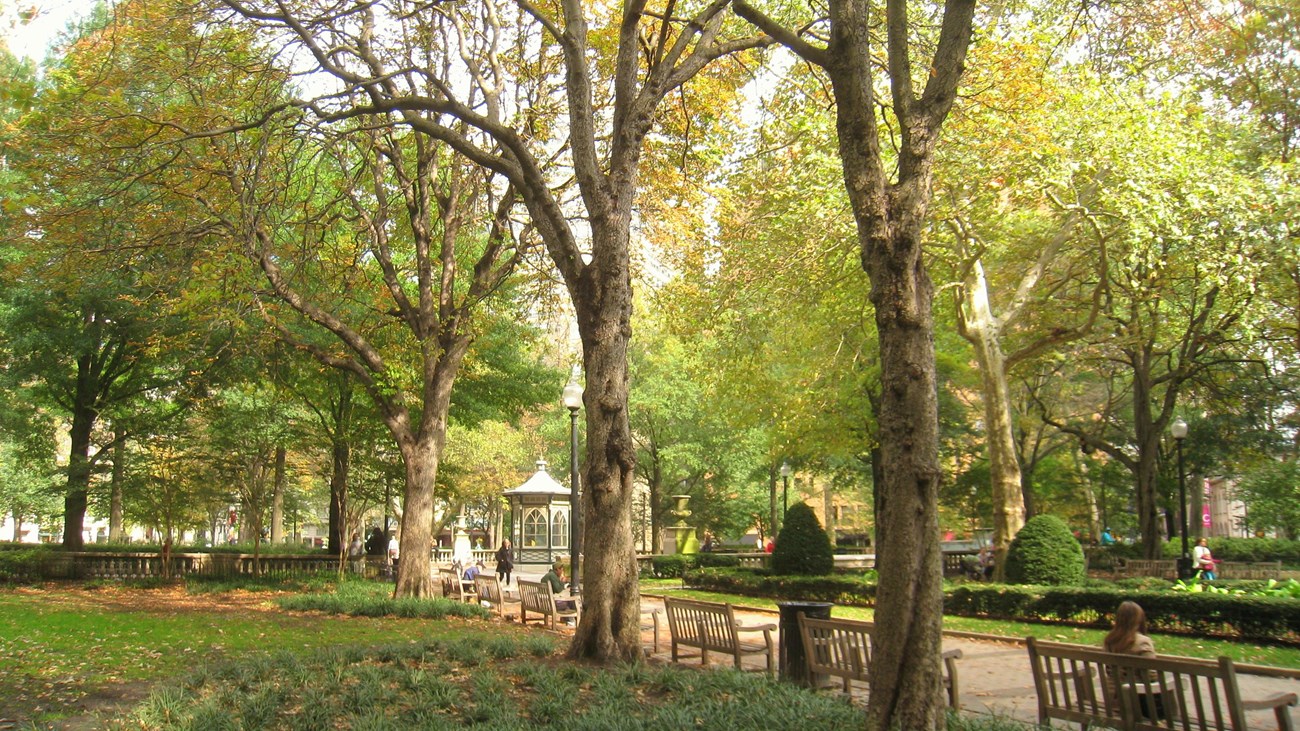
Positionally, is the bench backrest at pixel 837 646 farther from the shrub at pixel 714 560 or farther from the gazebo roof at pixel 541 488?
the gazebo roof at pixel 541 488

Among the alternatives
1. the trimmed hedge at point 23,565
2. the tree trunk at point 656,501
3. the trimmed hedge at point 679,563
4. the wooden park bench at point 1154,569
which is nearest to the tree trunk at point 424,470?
the trimmed hedge at point 23,565

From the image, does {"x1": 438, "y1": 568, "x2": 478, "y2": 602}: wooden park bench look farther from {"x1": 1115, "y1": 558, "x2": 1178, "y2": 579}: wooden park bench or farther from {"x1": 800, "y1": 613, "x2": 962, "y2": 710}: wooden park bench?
{"x1": 1115, "y1": 558, "x2": 1178, "y2": 579}: wooden park bench

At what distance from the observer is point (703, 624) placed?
11297mm

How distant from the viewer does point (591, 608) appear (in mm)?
10273

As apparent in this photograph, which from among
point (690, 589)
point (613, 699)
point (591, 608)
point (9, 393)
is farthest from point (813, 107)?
point (9, 393)

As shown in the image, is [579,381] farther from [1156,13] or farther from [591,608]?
[1156,13]

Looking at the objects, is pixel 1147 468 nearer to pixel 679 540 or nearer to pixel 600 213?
pixel 679 540

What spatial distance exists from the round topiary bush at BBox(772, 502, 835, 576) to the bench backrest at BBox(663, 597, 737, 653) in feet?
43.7

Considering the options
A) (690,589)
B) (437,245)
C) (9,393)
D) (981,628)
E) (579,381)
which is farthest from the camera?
(9,393)

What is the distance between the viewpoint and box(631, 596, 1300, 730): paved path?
9078mm

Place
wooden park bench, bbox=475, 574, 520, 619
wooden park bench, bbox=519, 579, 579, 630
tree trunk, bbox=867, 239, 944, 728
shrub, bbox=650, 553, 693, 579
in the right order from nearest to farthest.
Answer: tree trunk, bbox=867, 239, 944, 728 < wooden park bench, bbox=519, 579, 579, 630 < wooden park bench, bbox=475, 574, 520, 619 < shrub, bbox=650, 553, 693, 579

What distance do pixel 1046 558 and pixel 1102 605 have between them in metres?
2.43

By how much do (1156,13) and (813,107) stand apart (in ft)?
26.4

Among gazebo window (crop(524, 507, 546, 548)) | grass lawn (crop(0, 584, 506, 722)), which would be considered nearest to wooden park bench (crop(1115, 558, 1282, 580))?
grass lawn (crop(0, 584, 506, 722))
